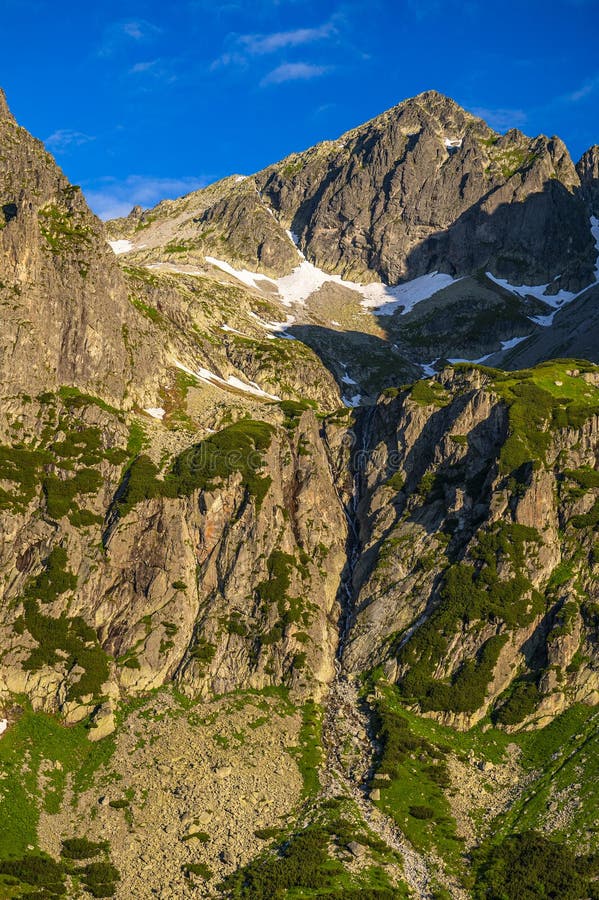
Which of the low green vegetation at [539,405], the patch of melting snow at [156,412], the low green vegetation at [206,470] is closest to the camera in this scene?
the low green vegetation at [206,470]

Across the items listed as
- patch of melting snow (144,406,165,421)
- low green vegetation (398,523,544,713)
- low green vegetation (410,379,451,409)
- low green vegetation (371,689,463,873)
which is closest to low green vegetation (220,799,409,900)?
low green vegetation (371,689,463,873)

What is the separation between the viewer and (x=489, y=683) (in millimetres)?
98312

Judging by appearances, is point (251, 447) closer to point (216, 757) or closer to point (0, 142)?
point (216, 757)

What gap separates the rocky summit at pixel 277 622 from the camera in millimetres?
75250

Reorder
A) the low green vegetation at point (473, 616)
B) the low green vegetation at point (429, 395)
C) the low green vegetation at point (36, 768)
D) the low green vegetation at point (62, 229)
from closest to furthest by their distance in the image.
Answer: the low green vegetation at point (36, 768), the low green vegetation at point (473, 616), the low green vegetation at point (429, 395), the low green vegetation at point (62, 229)

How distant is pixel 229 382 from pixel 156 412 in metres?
41.2

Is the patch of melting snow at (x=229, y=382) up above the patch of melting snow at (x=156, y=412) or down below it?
above

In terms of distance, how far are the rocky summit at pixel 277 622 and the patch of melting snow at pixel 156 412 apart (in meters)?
0.67

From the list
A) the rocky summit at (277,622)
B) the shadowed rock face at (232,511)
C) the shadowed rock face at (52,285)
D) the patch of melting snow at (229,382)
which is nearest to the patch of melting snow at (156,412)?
the rocky summit at (277,622)

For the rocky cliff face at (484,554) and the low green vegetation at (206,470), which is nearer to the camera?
the rocky cliff face at (484,554)

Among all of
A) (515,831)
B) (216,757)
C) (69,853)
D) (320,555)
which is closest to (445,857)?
(515,831)

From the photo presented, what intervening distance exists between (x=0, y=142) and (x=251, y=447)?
8157 cm

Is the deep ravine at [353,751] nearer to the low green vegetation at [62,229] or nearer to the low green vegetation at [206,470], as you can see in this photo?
the low green vegetation at [206,470]

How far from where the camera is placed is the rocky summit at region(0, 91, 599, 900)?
75250 millimetres
